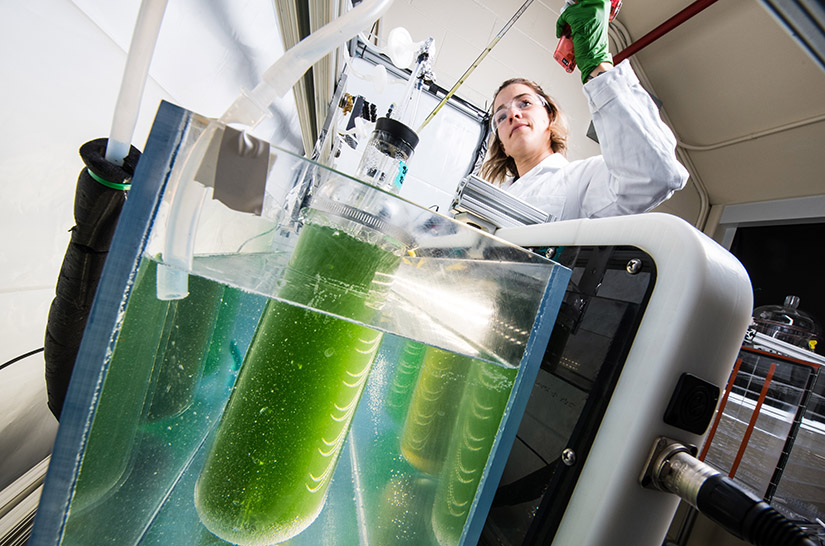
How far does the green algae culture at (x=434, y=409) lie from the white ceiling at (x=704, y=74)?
2493 millimetres

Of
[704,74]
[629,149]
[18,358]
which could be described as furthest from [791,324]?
[18,358]

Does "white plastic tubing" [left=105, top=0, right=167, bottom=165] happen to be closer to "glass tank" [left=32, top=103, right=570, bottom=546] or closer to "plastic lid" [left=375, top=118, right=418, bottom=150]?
"glass tank" [left=32, top=103, right=570, bottom=546]

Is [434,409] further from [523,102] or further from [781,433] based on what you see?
[781,433]

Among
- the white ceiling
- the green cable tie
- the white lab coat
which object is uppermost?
the white ceiling

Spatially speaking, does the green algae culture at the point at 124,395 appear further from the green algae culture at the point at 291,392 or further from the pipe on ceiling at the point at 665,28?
the pipe on ceiling at the point at 665,28

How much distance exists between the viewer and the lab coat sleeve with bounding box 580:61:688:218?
112cm

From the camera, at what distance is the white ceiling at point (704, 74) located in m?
2.30

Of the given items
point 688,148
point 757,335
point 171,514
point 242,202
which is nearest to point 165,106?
point 242,202

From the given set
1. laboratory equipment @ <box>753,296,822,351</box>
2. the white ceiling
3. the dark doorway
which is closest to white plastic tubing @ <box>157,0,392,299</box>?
the white ceiling

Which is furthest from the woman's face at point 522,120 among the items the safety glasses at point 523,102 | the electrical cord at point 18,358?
the electrical cord at point 18,358

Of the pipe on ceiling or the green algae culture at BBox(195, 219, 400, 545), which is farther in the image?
the pipe on ceiling

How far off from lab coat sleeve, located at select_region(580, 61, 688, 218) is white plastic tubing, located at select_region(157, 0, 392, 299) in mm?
1116

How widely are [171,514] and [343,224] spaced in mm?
313

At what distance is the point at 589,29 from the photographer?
4.26 ft
